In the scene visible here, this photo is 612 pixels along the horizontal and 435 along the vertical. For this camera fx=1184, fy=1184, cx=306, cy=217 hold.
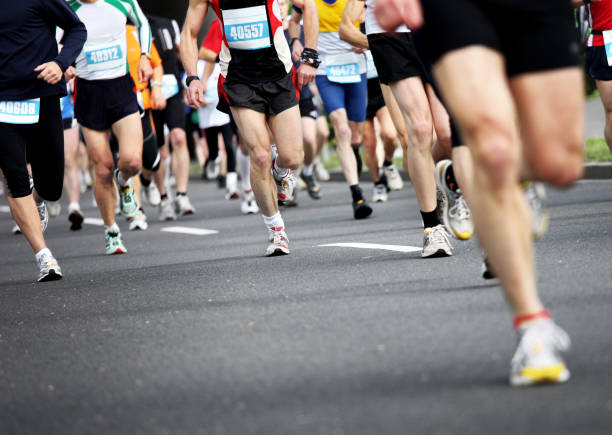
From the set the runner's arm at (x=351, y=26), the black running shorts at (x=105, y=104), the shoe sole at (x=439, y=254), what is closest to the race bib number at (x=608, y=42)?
the runner's arm at (x=351, y=26)

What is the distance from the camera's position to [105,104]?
9.56m

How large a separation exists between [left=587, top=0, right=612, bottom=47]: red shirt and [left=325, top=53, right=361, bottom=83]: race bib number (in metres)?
3.11

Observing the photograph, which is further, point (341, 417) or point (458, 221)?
point (458, 221)

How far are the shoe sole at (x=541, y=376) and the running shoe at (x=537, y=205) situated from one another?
54 centimetres

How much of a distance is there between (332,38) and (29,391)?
27.9ft

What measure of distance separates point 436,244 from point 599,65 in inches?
124

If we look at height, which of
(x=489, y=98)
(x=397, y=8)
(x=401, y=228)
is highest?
(x=397, y=8)

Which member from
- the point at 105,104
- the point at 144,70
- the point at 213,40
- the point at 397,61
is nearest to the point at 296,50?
the point at 144,70

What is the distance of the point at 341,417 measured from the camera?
129 inches

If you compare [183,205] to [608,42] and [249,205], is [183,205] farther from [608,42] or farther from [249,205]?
[608,42]

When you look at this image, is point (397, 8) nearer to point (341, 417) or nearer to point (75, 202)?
point (341, 417)

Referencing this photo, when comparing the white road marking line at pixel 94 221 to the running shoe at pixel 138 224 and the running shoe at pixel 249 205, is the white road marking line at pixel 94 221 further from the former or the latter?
the running shoe at pixel 249 205

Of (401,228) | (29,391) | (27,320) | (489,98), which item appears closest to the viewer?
(489,98)

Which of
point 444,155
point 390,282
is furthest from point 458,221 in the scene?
point 444,155
